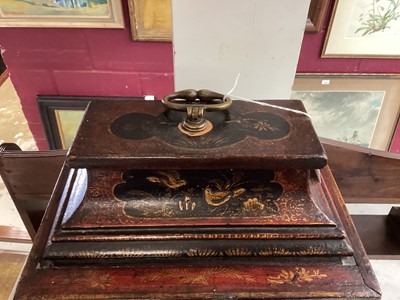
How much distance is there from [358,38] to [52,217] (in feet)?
4.26

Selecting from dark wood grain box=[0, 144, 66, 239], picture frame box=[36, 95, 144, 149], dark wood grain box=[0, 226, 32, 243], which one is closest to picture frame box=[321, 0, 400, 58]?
picture frame box=[36, 95, 144, 149]

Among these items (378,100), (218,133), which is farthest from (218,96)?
(378,100)

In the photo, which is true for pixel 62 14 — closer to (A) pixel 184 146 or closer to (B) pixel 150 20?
(B) pixel 150 20

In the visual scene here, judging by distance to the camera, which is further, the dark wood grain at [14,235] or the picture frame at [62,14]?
the dark wood grain at [14,235]

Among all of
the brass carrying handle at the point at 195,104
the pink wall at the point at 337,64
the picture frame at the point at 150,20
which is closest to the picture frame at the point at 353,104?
the pink wall at the point at 337,64

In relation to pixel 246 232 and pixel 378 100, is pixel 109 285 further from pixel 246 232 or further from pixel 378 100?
pixel 378 100

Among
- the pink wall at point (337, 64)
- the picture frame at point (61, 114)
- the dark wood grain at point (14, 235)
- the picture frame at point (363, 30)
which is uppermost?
the picture frame at point (363, 30)

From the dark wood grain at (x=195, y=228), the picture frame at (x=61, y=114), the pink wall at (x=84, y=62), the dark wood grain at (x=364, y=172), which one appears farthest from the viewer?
the picture frame at (x=61, y=114)

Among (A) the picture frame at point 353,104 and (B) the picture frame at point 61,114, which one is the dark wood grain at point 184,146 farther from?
(A) the picture frame at point 353,104

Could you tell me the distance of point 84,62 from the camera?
4.82 ft

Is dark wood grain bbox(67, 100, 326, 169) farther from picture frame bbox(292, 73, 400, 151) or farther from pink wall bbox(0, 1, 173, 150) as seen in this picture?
picture frame bbox(292, 73, 400, 151)

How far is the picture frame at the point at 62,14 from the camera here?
51.4 inches

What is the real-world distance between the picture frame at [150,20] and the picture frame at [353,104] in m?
0.60

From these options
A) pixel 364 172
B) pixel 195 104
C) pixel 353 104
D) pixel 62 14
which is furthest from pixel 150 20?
pixel 353 104
